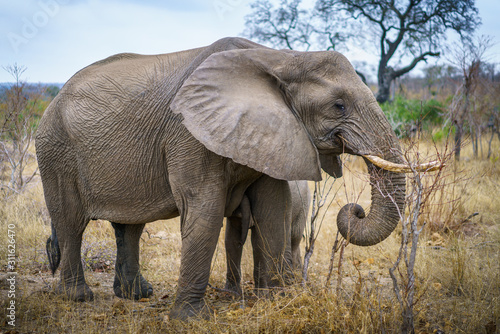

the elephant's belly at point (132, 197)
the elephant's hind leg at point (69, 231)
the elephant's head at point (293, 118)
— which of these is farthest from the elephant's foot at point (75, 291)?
the elephant's head at point (293, 118)

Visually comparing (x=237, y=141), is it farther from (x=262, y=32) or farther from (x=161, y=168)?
(x=262, y=32)

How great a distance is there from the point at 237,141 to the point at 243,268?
8.52 ft

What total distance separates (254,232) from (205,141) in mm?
1276

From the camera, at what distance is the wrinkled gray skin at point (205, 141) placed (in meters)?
3.45

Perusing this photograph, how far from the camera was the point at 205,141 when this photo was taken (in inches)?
134

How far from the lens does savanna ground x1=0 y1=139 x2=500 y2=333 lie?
11.5 ft

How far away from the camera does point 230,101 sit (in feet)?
11.5

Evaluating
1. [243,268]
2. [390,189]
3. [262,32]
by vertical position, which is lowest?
[243,268]

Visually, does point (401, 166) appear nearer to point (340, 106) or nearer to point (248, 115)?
point (340, 106)

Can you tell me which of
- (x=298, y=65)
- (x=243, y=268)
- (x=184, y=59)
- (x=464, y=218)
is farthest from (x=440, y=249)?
(x=184, y=59)

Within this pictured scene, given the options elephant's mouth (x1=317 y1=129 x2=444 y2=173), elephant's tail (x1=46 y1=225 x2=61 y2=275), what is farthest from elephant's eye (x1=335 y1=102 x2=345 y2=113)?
elephant's tail (x1=46 y1=225 x2=61 y2=275)

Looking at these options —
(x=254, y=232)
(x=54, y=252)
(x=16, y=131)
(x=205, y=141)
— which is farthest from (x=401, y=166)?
(x=16, y=131)

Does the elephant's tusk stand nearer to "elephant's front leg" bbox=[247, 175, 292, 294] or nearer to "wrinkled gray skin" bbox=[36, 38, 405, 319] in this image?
"wrinkled gray skin" bbox=[36, 38, 405, 319]

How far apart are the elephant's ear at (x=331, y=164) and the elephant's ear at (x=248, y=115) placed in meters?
0.36
